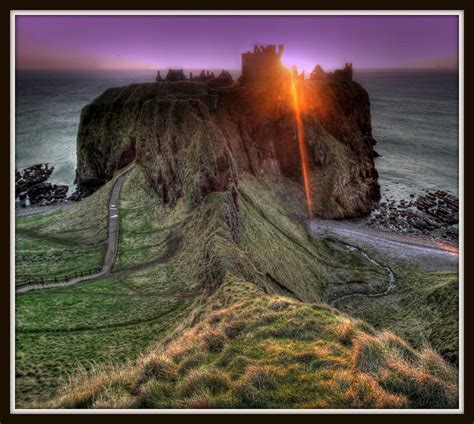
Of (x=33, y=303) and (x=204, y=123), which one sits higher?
(x=204, y=123)

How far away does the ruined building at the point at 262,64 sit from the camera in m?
70.7

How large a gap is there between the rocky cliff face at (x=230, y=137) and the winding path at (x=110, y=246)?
5.12 m

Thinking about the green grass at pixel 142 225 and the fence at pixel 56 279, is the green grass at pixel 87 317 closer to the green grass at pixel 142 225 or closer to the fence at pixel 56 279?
the green grass at pixel 142 225

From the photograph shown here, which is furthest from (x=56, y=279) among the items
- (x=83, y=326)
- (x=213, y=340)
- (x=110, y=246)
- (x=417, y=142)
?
(x=417, y=142)

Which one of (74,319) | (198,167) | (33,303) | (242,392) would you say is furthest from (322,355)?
(198,167)

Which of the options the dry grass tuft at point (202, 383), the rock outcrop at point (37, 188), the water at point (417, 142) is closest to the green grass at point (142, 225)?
the dry grass tuft at point (202, 383)

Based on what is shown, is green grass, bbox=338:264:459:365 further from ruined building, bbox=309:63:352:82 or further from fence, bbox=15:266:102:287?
ruined building, bbox=309:63:352:82

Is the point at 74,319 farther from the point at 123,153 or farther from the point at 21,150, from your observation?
the point at 21,150

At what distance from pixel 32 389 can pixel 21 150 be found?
362 ft

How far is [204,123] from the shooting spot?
4822 cm

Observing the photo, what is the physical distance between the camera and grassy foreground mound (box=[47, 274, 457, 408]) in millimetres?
10852

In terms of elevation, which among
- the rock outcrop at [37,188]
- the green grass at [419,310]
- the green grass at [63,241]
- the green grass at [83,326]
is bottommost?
the green grass at [419,310]

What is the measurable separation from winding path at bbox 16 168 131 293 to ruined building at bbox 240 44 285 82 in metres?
30.8

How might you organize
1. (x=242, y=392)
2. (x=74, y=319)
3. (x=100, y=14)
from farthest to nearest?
(x=74, y=319), (x=100, y=14), (x=242, y=392)
